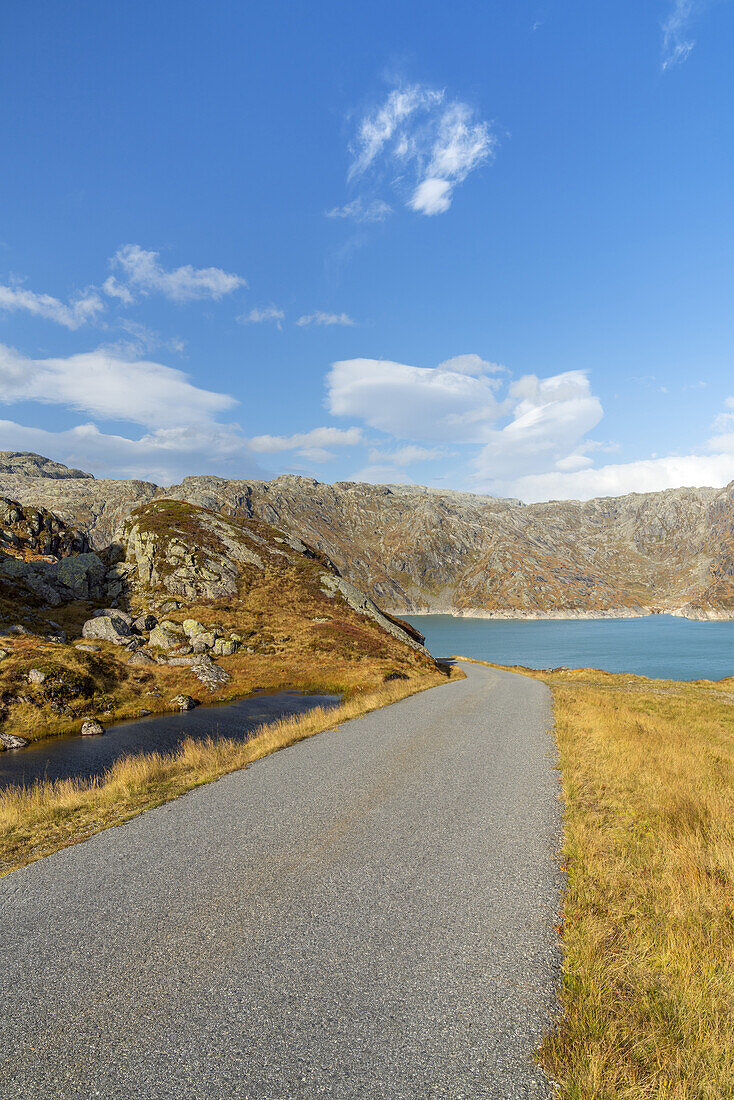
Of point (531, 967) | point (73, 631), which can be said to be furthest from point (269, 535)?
point (531, 967)

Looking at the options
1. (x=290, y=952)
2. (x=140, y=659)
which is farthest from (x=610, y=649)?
(x=290, y=952)

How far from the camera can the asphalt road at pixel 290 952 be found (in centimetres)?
441

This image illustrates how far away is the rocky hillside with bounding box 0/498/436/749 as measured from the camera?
3266 cm

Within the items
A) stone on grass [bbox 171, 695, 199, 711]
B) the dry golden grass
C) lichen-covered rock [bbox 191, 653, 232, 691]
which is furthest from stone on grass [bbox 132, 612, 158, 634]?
the dry golden grass

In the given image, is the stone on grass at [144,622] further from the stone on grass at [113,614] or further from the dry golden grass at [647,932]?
the dry golden grass at [647,932]

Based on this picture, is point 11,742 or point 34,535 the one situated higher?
point 34,535

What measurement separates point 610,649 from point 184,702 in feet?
417

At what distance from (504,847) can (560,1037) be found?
4.65 meters

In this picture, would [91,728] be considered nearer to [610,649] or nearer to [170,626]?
[170,626]

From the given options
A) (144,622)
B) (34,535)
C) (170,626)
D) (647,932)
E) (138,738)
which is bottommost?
(138,738)

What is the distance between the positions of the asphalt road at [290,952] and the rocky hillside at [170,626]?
24.6 m

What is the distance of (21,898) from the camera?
7625 millimetres

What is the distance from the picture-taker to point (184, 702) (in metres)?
34.7

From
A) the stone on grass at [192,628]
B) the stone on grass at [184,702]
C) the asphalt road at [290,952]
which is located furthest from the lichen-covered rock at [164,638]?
the asphalt road at [290,952]
